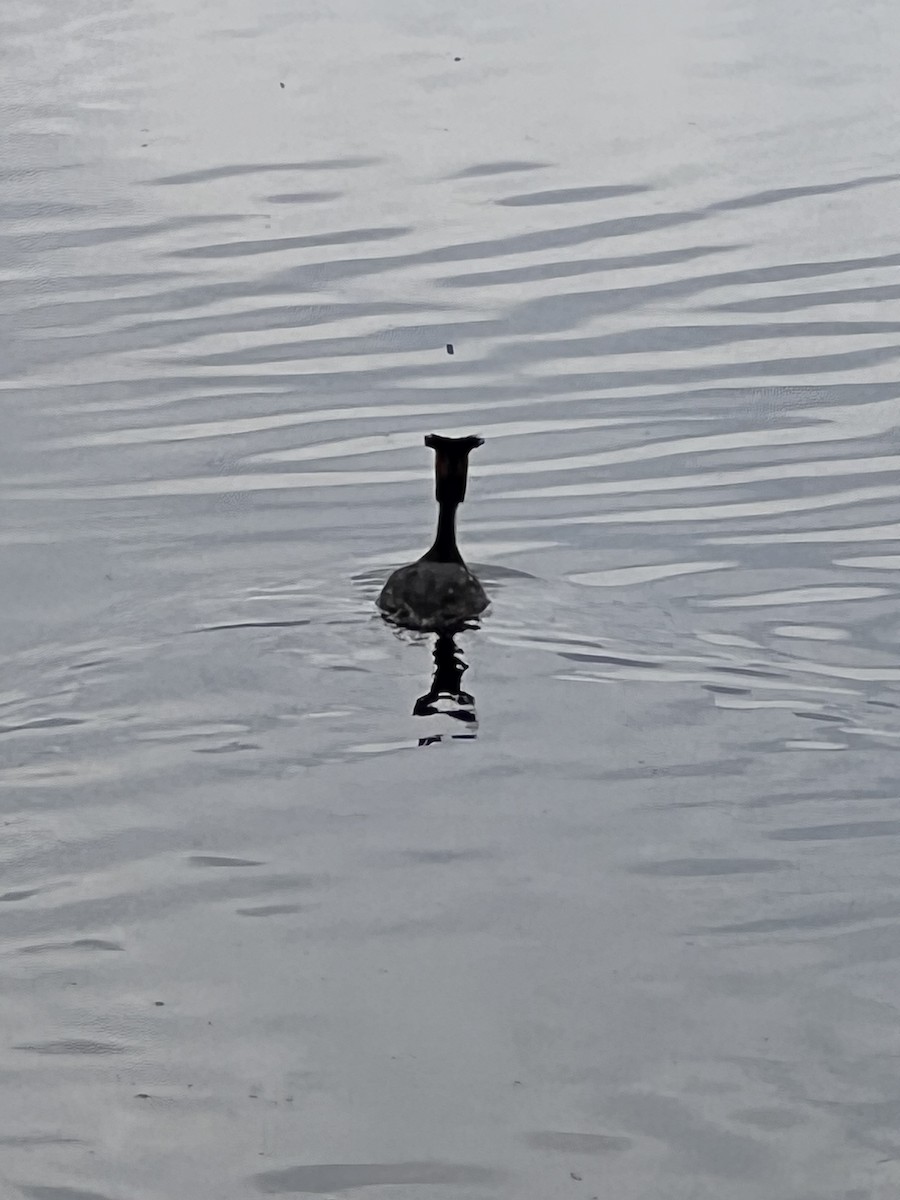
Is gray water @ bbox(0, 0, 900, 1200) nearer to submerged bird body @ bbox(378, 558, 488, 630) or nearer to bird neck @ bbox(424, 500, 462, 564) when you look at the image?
submerged bird body @ bbox(378, 558, 488, 630)

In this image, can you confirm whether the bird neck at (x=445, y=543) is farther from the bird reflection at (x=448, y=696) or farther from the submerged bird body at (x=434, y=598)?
the bird reflection at (x=448, y=696)

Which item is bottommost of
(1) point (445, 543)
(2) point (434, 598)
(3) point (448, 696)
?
(3) point (448, 696)

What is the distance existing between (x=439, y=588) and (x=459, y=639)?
0.78 ft

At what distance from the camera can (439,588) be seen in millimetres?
8836

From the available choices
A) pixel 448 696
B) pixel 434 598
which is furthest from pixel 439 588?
pixel 448 696

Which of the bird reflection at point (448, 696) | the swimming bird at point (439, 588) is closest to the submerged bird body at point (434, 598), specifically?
the swimming bird at point (439, 588)

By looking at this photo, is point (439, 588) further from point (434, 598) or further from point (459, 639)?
point (459, 639)

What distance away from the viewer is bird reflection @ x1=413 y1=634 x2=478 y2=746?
26.0 feet

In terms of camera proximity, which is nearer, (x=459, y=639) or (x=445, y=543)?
(x=459, y=639)

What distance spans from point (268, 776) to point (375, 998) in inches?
60.5

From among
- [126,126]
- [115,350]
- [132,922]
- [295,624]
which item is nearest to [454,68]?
[126,126]

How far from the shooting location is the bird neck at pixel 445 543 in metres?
9.01

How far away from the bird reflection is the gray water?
1.5 inches

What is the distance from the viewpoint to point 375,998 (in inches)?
244
